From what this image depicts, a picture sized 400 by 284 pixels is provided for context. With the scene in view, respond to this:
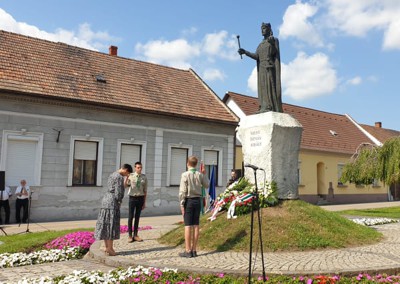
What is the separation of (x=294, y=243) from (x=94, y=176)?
11.2 metres

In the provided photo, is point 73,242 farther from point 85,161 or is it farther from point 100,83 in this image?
point 100,83

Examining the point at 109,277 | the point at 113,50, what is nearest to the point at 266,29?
the point at 109,277

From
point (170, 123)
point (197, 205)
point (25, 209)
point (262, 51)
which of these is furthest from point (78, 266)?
point (170, 123)

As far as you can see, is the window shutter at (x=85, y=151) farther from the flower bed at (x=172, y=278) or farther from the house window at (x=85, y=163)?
the flower bed at (x=172, y=278)

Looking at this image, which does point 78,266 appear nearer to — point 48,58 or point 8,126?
point 8,126

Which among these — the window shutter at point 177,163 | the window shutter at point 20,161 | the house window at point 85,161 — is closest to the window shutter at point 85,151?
the house window at point 85,161

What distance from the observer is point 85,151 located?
16.5 m

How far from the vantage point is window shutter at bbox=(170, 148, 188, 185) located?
18859mm

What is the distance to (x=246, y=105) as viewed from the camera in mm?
27562

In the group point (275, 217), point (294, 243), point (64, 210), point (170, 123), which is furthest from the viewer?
point (170, 123)

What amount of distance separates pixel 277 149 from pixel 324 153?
21370 millimetres

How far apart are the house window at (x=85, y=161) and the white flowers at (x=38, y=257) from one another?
26.3 ft

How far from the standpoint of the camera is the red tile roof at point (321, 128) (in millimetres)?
27844

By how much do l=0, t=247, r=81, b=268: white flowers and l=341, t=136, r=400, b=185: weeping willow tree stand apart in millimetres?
15007
